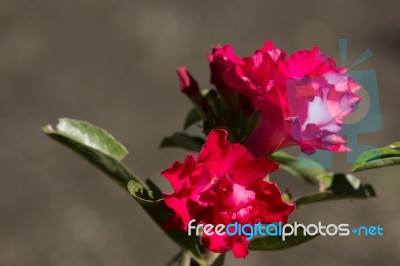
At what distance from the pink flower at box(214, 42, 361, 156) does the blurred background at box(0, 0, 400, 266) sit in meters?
2.24

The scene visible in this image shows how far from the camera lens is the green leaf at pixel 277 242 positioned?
0.74m

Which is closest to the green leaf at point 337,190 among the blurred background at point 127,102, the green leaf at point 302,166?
the green leaf at point 302,166

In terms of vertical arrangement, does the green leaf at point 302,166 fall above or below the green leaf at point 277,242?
above

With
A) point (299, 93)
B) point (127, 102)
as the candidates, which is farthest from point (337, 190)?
point (127, 102)

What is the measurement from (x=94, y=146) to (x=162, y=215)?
0.15 metres

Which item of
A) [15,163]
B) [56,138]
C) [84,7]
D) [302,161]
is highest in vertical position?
[84,7]

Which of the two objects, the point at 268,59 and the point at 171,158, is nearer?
the point at 268,59

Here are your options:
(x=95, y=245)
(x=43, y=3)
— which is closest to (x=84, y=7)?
(x=43, y=3)

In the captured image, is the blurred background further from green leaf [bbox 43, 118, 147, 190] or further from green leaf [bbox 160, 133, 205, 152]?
green leaf [bbox 43, 118, 147, 190]

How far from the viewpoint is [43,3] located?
14.6 feet

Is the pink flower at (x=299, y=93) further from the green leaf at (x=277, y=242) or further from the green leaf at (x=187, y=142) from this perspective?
Answer: the green leaf at (x=187, y=142)

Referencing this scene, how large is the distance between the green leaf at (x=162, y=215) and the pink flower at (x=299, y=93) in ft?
0.49

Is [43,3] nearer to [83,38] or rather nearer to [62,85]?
[83,38]

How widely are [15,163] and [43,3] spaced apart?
1.35m
